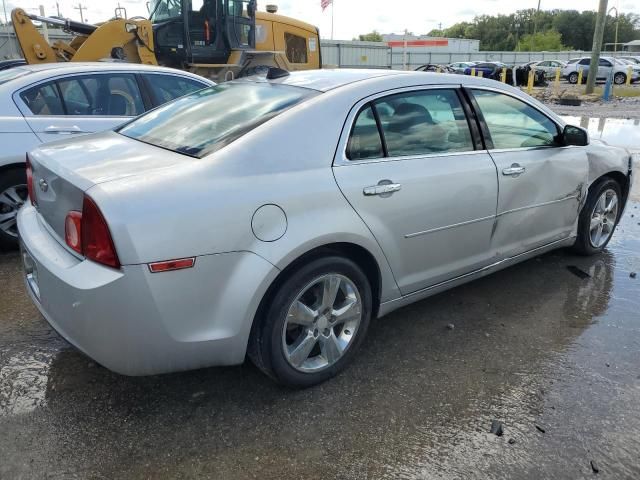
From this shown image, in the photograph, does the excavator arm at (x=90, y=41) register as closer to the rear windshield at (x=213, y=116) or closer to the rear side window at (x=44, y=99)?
the rear side window at (x=44, y=99)

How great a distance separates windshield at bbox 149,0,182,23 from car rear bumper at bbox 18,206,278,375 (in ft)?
32.6

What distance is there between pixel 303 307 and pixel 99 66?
12.0ft

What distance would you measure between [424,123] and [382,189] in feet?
2.16

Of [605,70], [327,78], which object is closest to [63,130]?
[327,78]

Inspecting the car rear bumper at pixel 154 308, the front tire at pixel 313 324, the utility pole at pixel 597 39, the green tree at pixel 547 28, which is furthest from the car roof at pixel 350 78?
the green tree at pixel 547 28

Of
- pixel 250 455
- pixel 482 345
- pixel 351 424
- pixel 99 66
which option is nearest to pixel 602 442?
pixel 482 345

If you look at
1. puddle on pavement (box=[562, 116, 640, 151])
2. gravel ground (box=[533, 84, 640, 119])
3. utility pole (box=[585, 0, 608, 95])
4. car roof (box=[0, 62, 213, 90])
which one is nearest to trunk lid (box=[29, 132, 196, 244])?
car roof (box=[0, 62, 213, 90])

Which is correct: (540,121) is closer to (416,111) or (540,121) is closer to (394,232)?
(416,111)

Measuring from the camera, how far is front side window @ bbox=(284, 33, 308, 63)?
45.7ft

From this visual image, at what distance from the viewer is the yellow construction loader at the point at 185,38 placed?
9844mm

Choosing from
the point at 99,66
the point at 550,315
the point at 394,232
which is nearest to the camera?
the point at 394,232

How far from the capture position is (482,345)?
333cm

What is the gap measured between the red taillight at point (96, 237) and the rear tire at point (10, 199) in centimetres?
275

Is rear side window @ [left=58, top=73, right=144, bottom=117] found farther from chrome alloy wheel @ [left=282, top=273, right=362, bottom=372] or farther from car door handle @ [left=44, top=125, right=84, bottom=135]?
chrome alloy wheel @ [left=282, top=273, right=362, bottom=372]
